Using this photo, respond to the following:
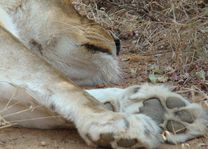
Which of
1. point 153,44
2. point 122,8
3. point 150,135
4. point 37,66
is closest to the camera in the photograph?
point 150,135

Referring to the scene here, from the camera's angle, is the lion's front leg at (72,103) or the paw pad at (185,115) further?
the paw pad at (185,115)

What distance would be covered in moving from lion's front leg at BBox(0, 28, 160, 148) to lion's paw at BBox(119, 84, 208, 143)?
82 millimetres

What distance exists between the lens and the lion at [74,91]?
2.30 metres

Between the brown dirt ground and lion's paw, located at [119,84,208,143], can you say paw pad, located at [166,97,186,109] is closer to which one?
lion's paw, located at [119,84,208,143]

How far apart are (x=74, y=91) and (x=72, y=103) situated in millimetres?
72

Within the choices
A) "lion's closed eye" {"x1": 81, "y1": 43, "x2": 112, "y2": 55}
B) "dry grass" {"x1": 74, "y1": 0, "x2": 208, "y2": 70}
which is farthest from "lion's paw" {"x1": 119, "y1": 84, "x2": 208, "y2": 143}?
"dry grass" {"x1": 74, "y1": 0, "x2": 208, "y2": 70}

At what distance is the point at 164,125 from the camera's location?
238cm

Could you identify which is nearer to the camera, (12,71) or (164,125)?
(164,125)

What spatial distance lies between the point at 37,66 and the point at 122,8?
2.19 meters

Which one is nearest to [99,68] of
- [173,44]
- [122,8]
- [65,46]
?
[65,46]

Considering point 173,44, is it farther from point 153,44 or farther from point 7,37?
point 7,37

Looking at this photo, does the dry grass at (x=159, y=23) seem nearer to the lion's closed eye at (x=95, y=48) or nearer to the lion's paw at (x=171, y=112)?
the lion's closed eye at (x=95, y=48)

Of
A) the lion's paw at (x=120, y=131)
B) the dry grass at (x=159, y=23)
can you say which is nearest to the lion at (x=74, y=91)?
the lion's paw at (x=120, y=131)

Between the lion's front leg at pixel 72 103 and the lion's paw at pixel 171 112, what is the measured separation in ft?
0.27
